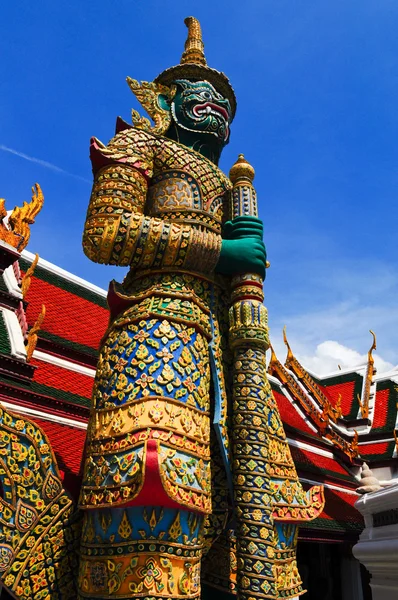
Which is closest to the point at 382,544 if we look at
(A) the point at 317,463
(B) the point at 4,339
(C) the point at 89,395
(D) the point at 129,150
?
(C) the point at 89,395

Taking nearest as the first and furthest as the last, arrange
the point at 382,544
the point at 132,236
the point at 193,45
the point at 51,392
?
the point at 132,236 < the point at 382,544 < the point at 193,45 < the point at 51,392

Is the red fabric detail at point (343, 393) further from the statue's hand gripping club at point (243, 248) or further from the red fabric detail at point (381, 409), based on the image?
the statue's hand gripping club at point (243, 248)

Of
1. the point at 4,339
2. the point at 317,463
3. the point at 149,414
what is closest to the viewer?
the point at 149,414

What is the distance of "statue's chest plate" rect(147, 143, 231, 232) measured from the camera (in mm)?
3664

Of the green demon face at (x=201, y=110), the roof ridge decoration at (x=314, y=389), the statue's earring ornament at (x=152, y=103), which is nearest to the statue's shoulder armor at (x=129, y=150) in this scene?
the statue's earring ornament at (x=152, y=103)

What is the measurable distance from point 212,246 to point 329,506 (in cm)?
704

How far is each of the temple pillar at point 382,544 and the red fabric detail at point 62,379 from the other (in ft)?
11.1

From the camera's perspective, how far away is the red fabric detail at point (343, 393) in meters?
13.7

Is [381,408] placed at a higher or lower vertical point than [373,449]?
higher

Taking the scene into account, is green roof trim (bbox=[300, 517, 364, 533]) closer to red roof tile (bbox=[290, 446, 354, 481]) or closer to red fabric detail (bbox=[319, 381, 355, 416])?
red roof tile (bbox=[290, 446, 354, 481])

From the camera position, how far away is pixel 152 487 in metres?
2.52

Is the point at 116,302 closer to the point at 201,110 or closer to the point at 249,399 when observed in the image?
the point at 249,399

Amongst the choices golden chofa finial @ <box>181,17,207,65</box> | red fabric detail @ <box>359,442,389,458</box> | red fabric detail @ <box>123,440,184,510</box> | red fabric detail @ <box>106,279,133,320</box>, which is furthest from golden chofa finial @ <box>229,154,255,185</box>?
red fabric detail @ <box>359,442,389,458</box>

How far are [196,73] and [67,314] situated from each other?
440cm
